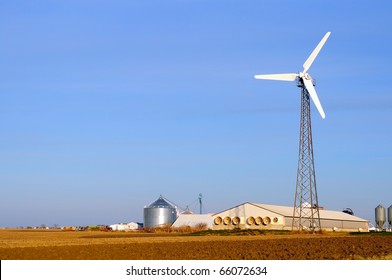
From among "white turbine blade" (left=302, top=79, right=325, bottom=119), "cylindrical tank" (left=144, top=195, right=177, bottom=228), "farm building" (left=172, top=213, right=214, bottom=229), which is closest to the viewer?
"white turbine blade" (left=302, top=79, right=325, bottom=119)

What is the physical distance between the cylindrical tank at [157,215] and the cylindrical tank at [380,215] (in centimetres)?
4290

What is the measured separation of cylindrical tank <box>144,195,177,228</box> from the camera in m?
147

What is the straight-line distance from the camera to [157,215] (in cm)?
14725

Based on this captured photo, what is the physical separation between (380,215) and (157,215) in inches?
1829

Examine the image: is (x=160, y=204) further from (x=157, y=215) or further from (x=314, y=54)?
(x=314, y=54)

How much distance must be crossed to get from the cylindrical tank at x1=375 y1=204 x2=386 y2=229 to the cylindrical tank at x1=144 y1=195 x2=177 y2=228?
42899 millimetres

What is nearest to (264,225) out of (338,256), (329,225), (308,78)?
(329,225)

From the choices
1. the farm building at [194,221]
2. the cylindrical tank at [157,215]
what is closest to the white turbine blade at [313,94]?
the farm building at [194,221]

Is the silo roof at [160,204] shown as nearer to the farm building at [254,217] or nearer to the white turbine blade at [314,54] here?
the farm building at [254,217]

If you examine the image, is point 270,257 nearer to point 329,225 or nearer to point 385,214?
point 329,225

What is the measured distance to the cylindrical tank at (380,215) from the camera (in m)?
132

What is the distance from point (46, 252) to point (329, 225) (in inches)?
3682

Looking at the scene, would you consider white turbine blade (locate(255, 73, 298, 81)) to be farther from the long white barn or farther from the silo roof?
the silo roof

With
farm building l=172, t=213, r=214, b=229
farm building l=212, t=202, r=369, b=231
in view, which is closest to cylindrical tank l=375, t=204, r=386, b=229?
farm building l=212, t=202, r=369, b=231
